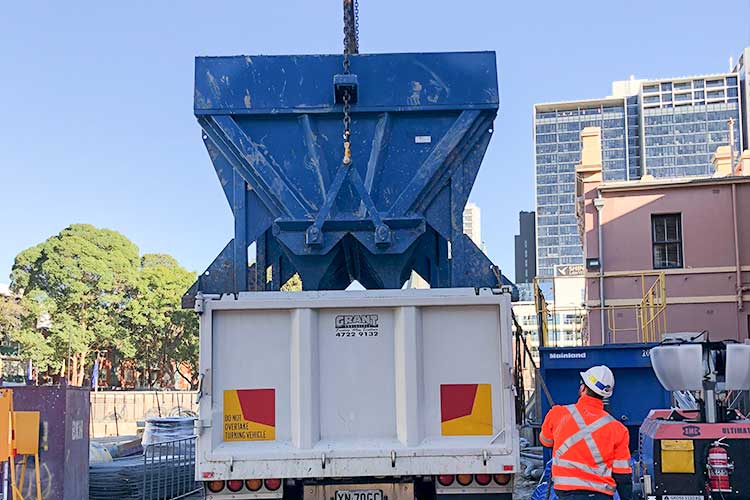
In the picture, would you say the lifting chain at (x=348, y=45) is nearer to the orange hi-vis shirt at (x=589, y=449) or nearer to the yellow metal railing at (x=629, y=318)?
the orange hi-vis shirt at (x=589, y=449)

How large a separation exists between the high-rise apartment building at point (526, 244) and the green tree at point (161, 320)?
128497 mm

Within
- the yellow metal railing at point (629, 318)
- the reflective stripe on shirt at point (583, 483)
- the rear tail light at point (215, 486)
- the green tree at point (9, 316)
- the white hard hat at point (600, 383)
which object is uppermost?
the green tree at point (9, 316)

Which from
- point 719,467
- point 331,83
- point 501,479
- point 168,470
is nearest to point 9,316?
point 168,470

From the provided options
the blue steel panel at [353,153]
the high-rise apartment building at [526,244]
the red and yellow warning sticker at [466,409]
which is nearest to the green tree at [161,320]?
the blue steel panel at [353,153]

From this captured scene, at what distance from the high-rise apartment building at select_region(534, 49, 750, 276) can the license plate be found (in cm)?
15425

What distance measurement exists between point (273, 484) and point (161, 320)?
43362mm

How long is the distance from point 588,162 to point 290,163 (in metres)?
16.1

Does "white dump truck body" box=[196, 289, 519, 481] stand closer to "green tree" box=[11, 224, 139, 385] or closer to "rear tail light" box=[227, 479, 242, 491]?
"rear tail light" box=[227, 479, 242, 491]

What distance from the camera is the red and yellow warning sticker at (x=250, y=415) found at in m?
6.51

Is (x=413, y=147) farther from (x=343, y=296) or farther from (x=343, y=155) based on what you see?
(x=343, y=296)

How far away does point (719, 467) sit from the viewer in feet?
22.8

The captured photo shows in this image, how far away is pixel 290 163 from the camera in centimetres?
879

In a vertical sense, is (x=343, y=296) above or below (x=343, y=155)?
below

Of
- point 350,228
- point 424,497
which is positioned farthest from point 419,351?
point 350,228
